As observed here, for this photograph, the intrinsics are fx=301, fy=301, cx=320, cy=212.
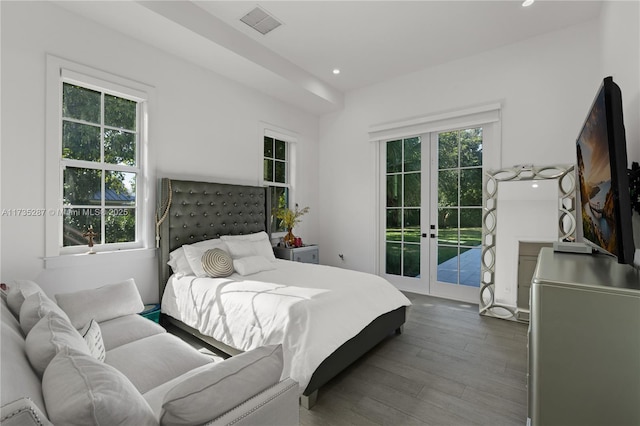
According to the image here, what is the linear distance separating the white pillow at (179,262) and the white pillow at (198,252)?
70mm

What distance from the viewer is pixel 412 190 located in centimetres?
447

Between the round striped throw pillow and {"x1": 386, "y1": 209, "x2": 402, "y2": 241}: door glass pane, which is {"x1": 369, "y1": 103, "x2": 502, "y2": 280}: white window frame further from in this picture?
the round striped throw pillow

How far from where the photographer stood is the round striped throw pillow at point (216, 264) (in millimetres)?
2869

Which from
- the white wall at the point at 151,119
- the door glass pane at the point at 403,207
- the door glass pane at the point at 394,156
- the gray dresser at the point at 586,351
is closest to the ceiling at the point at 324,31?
the white wall at the point at 151,119

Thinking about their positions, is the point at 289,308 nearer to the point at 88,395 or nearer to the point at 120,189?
the point at 88,395

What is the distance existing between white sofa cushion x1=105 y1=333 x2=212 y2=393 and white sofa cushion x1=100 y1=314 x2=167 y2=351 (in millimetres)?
100

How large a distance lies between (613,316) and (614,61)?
228cm

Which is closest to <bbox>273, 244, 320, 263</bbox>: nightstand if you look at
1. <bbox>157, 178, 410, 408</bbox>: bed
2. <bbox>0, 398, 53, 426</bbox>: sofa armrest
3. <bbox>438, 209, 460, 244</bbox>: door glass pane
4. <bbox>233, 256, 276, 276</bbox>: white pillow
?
<bbox>157, 178, 410, 408</bbox>: bed

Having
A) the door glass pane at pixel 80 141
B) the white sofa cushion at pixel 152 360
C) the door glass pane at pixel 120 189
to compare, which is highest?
the door glass pane at pixel 80 141

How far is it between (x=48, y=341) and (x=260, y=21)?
3199 mm

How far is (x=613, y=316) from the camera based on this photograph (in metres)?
1.04

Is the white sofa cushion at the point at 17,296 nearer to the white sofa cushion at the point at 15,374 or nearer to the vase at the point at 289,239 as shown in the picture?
the white sofa cushion at the point at 15,374

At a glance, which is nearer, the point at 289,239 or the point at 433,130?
the point at 433,130

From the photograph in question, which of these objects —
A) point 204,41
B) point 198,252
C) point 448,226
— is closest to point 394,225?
point 448,226
